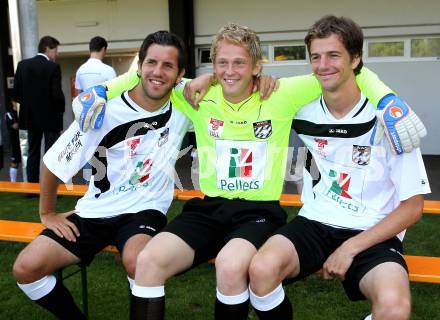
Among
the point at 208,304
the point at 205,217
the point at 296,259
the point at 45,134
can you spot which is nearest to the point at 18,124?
the point at 45,134

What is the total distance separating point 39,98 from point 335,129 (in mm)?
4527

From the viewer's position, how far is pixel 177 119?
113 inches

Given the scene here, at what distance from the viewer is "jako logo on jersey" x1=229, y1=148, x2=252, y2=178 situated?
2.60 metres

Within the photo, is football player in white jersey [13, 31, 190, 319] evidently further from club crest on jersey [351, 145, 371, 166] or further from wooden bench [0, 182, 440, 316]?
Answer: club crest on jersey [351, 145, 371, 166]

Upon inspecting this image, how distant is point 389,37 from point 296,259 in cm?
787

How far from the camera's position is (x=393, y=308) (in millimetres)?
1922

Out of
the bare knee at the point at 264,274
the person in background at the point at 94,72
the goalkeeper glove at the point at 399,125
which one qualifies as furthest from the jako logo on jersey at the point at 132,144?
the person in background at the point at 94,72

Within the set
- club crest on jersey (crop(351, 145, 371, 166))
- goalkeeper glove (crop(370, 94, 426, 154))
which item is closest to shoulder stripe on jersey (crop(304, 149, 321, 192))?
club crest on jersey (crop(351, 145, 371, 166))

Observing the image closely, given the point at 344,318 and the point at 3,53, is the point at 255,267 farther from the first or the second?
the point at 3,53

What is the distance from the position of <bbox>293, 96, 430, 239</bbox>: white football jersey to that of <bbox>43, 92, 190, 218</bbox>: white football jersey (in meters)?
0.83

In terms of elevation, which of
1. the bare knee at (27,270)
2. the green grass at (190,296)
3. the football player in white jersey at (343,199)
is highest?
the football player in white jersey at (343,199)

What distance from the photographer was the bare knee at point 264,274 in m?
2.13

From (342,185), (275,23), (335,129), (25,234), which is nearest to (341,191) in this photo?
(342,185)

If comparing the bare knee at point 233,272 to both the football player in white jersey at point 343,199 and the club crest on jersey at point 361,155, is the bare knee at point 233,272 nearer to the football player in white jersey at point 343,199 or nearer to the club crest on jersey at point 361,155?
the football player in white jersey at point 343,199
